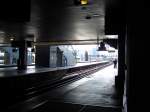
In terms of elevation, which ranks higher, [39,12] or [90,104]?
[39,12]

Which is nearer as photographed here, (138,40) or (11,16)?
(138,40)

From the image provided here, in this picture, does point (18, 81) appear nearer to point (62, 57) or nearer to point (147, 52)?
point (147, 52)

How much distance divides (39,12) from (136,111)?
333 inches

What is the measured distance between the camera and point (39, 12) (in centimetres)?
1085

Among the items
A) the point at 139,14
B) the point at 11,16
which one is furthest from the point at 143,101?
the point at 11,16

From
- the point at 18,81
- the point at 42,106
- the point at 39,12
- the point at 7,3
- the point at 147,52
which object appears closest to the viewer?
the point at 147,52

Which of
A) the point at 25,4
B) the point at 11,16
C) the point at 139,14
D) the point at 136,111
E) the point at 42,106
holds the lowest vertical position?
the point at 42,106

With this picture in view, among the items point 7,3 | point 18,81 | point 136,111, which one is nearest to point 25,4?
point 7,3

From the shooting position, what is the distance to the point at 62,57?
4244 cm

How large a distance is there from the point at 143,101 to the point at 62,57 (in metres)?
39.3

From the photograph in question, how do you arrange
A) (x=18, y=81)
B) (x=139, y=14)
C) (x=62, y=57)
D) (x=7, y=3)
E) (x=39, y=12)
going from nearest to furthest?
(x=139, y=14)
(x=7, y=3)
(x=39, y=12)
(x=18, y=81)
(x=62, y=57)

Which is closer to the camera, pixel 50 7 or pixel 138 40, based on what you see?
pixel 138 40

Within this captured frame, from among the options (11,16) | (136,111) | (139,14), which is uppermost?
(11,16)

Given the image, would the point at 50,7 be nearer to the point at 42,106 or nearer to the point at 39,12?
the point at 39,12
